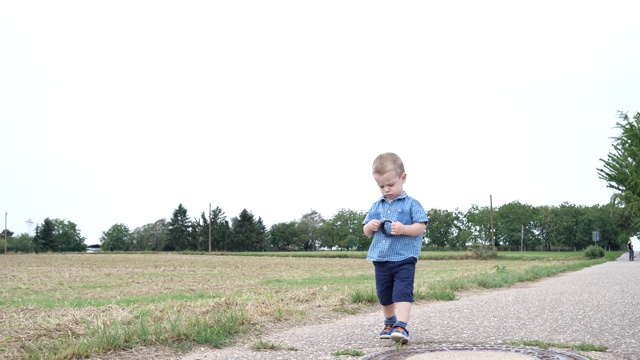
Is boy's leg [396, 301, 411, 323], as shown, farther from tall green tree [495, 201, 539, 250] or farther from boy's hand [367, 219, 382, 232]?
tall green tree [495, 201, 539, 250]

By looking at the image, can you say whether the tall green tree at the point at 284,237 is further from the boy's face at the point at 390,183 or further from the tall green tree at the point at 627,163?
the boy's face at the point at 390,183

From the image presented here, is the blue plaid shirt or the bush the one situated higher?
the blue plaid shirt

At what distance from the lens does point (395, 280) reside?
5.68 meters

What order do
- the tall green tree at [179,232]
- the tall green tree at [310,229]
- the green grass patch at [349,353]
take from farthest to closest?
1. the tall green tree at [310,229]
2. the tall green tree at [179,232]
3. the green grass patch at [349,353]

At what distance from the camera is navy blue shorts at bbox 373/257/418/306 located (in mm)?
5586

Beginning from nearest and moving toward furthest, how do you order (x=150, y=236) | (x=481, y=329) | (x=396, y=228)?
(x=396, y=228)
(x=481, y=329)
(x=150, y=236)

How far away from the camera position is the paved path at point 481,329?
207 inches

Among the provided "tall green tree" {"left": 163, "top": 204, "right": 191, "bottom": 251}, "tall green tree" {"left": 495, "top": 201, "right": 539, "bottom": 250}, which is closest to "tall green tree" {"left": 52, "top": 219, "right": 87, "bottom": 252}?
"tall green tree" {"left": 163, "top": 204, "right": 191, "bottom": 251}

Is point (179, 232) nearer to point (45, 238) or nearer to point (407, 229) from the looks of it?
point (45, 238)

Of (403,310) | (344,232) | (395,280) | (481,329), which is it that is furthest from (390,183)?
(344,232)

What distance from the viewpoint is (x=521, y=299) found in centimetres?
1021

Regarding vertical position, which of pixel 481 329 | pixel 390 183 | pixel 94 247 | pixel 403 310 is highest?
pixel 390 183


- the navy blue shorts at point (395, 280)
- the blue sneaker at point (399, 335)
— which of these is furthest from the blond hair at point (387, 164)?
the blue sneaker at point (399, 335)

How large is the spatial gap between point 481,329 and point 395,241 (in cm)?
152
